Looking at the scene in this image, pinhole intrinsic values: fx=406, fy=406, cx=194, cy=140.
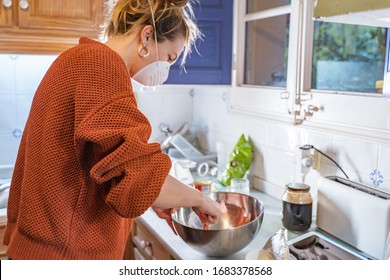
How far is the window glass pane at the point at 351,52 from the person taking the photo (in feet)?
6.22

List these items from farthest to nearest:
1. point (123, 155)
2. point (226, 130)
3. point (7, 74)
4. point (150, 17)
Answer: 1. point (226, 130)
2. point (7, 74)
3. point (150, 17)
4. point (123, 155)

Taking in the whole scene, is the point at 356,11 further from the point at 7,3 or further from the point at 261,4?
the point at 7,3

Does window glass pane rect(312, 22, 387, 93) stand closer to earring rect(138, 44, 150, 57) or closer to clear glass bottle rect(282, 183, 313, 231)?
clear glass bottle rect(282, 183, 313, 231)

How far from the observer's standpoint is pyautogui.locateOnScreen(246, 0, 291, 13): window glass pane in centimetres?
162

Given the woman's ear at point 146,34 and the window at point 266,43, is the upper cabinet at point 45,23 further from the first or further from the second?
the woman's ear at point 146,34

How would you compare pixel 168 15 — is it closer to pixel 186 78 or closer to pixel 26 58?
pixel 186 78

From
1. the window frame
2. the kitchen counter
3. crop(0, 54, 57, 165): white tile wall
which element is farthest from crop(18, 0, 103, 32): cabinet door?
the kitchen counter

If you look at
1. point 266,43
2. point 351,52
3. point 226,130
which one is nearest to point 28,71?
point 226,130

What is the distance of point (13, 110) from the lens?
1963 millimetres

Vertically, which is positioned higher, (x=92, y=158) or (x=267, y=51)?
(x=267, y=51)

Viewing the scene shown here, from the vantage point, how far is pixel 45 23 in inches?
63.3

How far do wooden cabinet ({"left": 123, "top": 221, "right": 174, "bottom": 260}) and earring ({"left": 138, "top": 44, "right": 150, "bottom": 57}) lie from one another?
2.14 feet

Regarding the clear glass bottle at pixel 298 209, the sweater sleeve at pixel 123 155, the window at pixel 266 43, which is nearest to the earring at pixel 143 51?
the sweater sleeve at pixel 123 155

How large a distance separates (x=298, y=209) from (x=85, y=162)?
78cm
